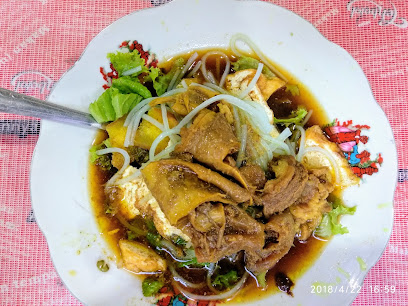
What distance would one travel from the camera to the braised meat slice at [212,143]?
275 centimetres

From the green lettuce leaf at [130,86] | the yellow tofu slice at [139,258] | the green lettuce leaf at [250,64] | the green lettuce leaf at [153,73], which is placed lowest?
the yellow tofu slice at [139,258]

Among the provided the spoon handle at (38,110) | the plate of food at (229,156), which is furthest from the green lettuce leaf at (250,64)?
the spoon handle at (38,110)

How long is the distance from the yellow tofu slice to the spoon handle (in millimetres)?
1268

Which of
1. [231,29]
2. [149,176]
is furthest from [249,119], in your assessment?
[149,176]

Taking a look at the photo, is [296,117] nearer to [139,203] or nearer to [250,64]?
[250,64]

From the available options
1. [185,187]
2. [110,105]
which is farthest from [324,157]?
[110,105]

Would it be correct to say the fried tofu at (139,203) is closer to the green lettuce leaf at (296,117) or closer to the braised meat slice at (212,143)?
the braised meat slice at (212,143)

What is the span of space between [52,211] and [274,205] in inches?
84.0

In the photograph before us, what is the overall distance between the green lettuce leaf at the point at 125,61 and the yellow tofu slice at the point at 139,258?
1.75 m

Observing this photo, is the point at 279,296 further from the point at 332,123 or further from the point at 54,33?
the point at 54,33

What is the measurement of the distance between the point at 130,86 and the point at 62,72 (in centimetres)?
93

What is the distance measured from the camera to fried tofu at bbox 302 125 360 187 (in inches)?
131

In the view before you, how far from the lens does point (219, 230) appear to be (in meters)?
2.72

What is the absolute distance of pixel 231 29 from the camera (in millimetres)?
3352
